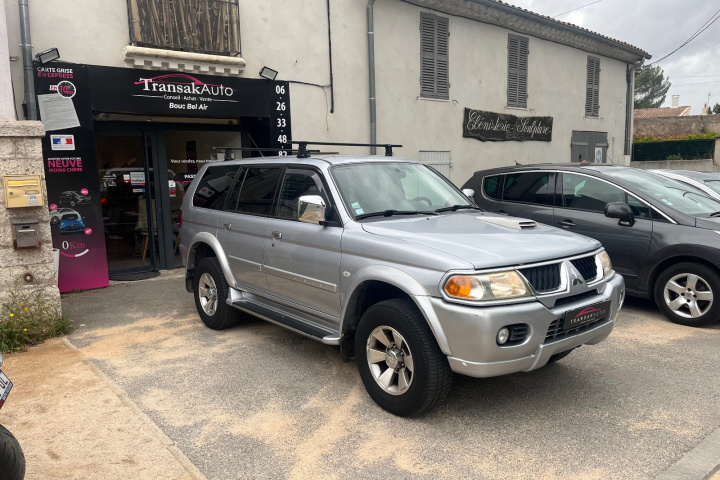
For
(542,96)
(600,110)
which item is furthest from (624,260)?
(600,110)

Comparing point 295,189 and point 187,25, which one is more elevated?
point 187,25

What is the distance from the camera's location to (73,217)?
25.3 feet

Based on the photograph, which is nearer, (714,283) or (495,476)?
(495,476)

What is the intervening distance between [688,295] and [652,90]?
195 feet

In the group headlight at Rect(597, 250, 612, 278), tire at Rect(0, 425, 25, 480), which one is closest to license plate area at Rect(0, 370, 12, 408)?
tire at Rect(0, 425, 25, 480)

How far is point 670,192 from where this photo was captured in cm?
651

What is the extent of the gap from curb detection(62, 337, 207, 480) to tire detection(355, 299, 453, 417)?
4.25ft

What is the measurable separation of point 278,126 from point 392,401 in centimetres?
646

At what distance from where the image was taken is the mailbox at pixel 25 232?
5.48m

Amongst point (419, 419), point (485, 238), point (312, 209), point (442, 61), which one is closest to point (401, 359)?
point (419, 419)

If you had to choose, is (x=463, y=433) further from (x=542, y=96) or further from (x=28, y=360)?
(x=542, y=96)

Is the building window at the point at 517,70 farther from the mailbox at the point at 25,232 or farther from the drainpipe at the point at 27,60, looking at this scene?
the mailbox at the point at 25,232

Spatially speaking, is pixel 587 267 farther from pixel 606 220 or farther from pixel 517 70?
pixel 517 70

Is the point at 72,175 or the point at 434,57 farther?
the point at 434,57
